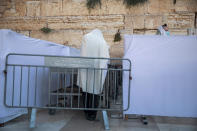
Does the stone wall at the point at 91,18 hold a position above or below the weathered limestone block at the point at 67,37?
above

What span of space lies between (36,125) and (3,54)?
1355 mm

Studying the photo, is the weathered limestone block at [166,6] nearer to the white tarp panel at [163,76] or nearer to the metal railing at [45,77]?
the white tarp panel at [163,76]

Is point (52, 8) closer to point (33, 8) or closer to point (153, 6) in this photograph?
point (33, 8)

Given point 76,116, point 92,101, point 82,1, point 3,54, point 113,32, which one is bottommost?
point 76,116

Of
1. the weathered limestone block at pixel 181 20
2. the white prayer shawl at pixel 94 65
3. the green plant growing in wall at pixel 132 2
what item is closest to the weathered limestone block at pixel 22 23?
the green plant growing in wall at pixel 132 2

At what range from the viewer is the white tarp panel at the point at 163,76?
3027mm

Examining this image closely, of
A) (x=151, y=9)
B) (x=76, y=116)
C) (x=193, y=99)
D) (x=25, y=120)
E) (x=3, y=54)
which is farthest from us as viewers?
(x=151, y=9)

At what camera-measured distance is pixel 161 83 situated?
305cm

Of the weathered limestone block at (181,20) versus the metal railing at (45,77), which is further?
the weathered limestone block at (181,20)

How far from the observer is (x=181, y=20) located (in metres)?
6.50

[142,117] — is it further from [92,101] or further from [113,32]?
[113,32]

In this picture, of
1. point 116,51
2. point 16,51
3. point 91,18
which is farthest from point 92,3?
point 16,51

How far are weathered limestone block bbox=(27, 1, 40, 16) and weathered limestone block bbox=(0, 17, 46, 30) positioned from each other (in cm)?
26

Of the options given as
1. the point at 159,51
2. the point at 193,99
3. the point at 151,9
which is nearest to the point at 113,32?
the point at 151,9
